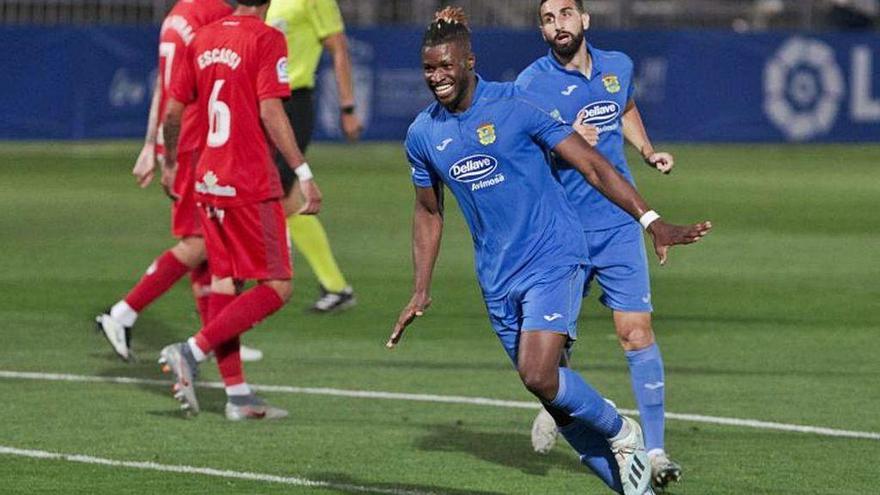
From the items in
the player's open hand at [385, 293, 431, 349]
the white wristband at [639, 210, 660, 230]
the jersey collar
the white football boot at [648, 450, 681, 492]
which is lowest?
the white football boot at [648, 450, 681, 492]

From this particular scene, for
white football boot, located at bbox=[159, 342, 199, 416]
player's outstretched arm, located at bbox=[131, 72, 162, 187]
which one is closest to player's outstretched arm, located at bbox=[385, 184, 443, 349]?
white football boot, located at bbox=[159, 342, 199, 416]

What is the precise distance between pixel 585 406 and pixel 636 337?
1287 mm

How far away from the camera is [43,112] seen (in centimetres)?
3034

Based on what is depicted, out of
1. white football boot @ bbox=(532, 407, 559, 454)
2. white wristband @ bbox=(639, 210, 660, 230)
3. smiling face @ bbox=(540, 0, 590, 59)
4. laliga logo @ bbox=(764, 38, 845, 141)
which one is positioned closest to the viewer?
white wristband @ bbox=(639, 210, 660, 230)

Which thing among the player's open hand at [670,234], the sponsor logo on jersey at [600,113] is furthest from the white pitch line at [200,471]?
the sponsor logo on jersey at [600,113]

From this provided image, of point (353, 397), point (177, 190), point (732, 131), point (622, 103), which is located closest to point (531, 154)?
point (622, 103)

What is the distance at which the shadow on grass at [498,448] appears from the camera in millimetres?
9586

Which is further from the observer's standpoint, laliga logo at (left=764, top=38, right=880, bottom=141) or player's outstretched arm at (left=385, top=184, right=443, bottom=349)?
laliga logo at (left=764, top=38, right=880, bottom=141)

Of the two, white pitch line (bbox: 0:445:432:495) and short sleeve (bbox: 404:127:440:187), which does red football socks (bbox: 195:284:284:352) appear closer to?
white pitch line (bbox: 0:445:432:495)

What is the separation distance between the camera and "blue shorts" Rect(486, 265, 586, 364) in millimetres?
8227

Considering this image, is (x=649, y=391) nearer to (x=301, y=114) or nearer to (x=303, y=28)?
(x=301, y=114)

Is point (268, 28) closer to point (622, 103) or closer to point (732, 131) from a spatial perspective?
point (622, 103)

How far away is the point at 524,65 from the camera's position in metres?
32.8

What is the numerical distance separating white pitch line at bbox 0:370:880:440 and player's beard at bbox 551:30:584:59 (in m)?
2.25
